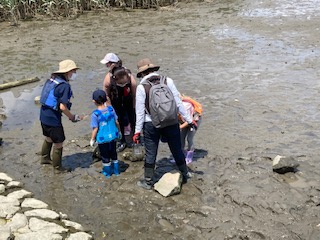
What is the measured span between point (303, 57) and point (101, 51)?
644 centimetres

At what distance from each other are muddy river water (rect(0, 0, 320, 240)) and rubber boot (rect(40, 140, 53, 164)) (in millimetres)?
132

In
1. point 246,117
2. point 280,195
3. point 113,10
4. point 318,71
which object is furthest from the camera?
point 113,10

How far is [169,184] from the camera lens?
19.5 feet

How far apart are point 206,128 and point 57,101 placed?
311 cm

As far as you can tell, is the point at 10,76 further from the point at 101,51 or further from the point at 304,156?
the point at 304,156

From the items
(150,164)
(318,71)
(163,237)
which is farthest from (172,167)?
(318,71)

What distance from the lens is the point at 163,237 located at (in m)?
5.09

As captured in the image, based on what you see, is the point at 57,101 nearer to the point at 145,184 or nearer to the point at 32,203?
the point at 32,203

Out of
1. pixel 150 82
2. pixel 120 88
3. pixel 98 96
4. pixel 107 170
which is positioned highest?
pixel 150 82

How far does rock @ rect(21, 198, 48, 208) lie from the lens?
18.7 feet

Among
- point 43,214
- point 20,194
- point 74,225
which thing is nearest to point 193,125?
point 74,225

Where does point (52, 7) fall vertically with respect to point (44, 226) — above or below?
above

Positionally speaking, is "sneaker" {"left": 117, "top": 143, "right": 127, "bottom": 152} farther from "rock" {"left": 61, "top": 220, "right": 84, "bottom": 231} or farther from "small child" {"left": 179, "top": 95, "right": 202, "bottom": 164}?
"rock" {"left": 61, "top": 220, "right": 84, "bottom": 231}

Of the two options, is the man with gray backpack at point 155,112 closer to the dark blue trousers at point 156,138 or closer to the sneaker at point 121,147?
the dark blue trousers at point 156,138
